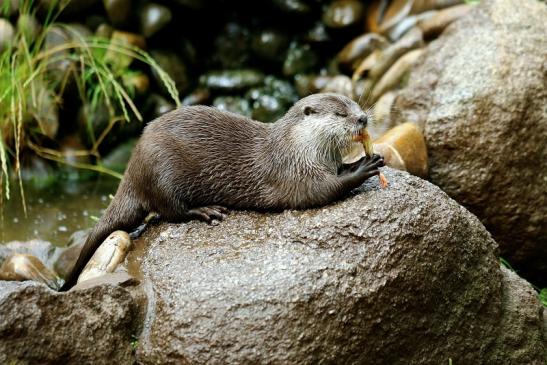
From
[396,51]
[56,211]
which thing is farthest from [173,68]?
[396,51]

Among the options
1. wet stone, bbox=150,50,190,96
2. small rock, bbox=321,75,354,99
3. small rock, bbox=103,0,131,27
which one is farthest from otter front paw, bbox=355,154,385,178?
small rock, bbox=103,0,131,27

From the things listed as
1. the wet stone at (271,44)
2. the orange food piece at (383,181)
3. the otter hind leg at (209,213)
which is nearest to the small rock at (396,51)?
the wet stone at (271,44)

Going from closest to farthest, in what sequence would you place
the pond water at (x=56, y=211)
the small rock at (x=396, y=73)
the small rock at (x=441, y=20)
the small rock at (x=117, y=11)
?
the pond water at (x=56, y=211), the small rock at (x=396, y=73), the small rock at (x=441, y=20), the small rock at (x=117, y=11)

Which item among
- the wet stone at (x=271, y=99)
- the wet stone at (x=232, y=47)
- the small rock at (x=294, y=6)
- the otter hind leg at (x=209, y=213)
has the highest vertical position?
the otter hind leg at (x=209, y=213)

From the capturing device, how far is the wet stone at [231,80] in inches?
279

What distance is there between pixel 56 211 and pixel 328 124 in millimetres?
2992

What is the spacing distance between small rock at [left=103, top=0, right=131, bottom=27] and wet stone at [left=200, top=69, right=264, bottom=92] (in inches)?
36.1

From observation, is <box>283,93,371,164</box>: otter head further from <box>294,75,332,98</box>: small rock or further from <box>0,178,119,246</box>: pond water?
<box>294,75,332,98</box>: small rock

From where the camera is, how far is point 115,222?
3.41 metres

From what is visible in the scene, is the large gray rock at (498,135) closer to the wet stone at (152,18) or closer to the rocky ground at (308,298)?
the rocky ground at (308,298)

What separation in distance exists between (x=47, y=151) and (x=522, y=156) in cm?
365

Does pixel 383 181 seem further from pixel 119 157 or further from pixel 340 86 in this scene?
pixel 119 157

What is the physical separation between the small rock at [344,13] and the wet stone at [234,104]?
1.07 m

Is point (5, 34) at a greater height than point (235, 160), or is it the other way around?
point (235, 160)
